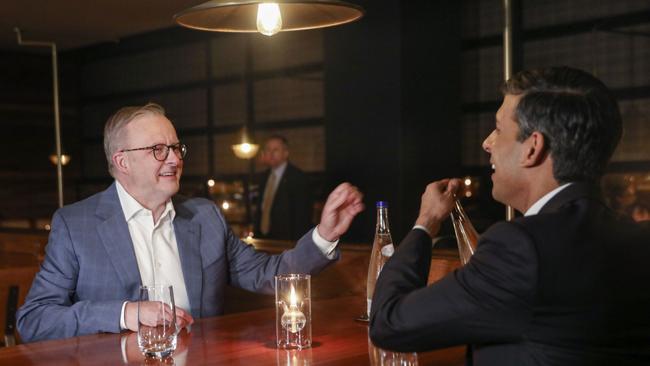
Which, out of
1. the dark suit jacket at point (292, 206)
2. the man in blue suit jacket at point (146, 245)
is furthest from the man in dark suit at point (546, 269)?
the dark suit jacket at point (292, 206)

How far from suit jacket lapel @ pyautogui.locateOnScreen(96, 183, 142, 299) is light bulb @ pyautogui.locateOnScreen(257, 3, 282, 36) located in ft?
2.70

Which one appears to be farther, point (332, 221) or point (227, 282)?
point (227, 282)

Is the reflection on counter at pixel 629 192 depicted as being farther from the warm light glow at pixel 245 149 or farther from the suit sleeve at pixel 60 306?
the suit sleeve at pixel 60 306

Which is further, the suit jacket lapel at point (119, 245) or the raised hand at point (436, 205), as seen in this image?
the suit jacket lapel at point (119, 245)

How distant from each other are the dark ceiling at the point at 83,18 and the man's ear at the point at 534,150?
6.11 metres

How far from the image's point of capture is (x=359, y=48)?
633cm

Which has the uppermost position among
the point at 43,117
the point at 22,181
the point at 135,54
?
the point at 135,54

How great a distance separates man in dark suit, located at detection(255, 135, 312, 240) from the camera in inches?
277

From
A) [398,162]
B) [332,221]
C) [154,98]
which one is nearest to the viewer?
[332,221]

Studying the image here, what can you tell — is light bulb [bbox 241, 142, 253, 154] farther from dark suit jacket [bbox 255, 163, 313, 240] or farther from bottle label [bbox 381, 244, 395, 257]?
bottle label [bbox 381, 244, 395, 257]

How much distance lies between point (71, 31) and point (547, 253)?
26.6ft

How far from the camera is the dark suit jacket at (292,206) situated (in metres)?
7.04

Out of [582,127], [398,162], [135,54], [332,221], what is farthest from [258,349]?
[135,54]

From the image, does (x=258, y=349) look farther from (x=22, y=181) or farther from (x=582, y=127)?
(x=22, y=181)
